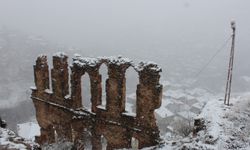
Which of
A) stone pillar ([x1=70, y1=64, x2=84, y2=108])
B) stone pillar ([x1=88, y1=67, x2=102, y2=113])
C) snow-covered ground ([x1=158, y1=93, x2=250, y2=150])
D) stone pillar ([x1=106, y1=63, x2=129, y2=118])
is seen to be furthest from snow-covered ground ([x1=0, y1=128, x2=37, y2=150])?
stone pillar ([x1=70, y1=64, x2=84, y2=108])

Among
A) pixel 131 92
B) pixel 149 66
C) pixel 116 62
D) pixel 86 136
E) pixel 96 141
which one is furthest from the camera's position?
pixel 131 92

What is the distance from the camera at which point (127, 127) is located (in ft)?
49.2

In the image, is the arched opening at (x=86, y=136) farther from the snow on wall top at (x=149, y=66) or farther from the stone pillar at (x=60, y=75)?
the snow on wall top at (x=149, y=66)

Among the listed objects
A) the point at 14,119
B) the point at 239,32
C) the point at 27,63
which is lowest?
the point at 14,119

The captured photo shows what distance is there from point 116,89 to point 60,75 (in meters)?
3.42

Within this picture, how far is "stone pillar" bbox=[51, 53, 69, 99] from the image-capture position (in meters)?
16.5

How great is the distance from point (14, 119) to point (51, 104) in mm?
25350

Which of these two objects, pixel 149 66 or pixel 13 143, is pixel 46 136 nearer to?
pixel 149 66

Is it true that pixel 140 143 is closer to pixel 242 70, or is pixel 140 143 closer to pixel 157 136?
pixel 157 136

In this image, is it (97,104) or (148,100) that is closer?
(148,100)

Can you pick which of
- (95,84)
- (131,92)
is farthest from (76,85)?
(131,92)

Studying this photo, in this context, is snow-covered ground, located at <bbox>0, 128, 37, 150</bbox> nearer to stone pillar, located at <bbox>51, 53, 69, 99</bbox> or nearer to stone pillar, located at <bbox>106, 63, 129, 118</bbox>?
stone pillar, located at <bbox>106, 63, 129, 118</bbox>

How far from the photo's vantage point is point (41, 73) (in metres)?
17.4

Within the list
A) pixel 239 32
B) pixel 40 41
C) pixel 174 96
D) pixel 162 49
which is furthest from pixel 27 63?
pixel 239 32
